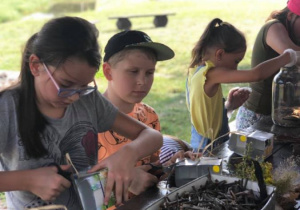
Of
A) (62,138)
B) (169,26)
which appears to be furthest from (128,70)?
(169,26)

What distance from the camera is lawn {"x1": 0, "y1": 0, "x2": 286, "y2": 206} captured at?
641cm

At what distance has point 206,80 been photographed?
267cm

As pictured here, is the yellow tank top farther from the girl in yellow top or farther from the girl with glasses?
the girl with glasses

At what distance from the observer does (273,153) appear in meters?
2.05

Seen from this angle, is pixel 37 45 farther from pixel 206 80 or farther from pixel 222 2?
pixel 222 2

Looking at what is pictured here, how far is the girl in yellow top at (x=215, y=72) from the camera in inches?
104

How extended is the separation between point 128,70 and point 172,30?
8.54m

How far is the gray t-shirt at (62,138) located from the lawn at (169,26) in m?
3.26

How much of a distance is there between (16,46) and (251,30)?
16.5 ft

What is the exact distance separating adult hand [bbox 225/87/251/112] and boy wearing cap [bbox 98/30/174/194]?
0.81 m

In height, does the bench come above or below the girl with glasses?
below

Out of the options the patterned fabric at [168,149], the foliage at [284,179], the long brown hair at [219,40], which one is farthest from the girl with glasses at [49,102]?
→ the long brown hair at [219,40]

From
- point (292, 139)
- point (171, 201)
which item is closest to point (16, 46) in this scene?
point (292, 139)

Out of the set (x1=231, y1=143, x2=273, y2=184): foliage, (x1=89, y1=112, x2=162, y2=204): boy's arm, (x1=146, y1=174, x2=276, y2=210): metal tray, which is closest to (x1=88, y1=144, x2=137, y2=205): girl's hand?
(x1=89, y1=112, x2=162, y2=204): boy's arm
